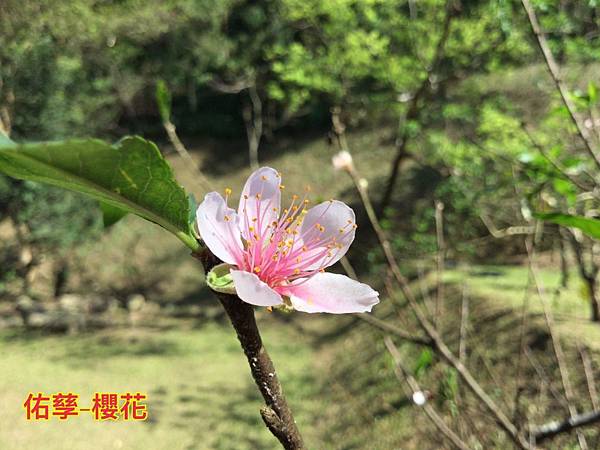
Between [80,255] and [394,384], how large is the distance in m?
7.14

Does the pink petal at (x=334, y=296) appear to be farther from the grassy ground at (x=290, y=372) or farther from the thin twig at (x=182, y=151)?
the grassy ground at (x=290, y=372)

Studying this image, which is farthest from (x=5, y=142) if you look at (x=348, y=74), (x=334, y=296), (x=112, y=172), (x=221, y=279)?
(x=348, y=74)

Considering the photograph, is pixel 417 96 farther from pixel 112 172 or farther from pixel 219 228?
pixel 112 172

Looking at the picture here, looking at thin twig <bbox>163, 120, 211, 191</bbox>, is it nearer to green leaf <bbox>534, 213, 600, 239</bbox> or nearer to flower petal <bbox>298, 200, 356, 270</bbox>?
flower petal <bbox>298, 200, 356, 270</bbox>

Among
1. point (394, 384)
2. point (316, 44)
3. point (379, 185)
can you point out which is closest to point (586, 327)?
point (394, 384)

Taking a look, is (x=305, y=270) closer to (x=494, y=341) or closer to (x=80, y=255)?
(x=494, y=341)

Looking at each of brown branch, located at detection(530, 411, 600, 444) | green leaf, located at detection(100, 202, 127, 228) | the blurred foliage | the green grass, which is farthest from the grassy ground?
green leaf, located at detection(100, 202, 127, 228)

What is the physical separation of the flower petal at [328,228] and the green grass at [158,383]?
368cm

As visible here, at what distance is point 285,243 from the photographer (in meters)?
0.55

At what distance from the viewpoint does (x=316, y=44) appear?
1135cm

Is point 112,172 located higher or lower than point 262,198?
higher

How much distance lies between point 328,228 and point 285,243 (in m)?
0.05

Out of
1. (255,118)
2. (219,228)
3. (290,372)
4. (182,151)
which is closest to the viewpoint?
(219,228)

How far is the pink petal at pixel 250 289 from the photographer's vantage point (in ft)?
1.18
